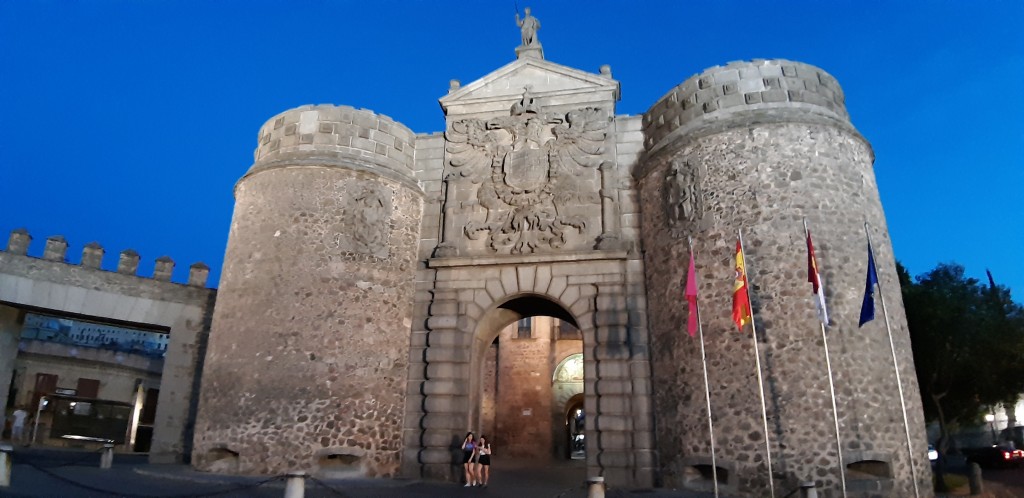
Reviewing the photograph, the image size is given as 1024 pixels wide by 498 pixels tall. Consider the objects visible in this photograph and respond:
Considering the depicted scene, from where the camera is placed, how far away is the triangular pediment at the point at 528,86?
1552cm

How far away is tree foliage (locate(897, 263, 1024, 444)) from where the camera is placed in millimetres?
17031

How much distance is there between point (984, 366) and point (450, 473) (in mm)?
14949

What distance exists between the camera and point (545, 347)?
27.0 m

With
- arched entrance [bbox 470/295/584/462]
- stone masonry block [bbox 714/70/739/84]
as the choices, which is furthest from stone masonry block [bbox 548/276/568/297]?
arched entrance [bbox 470/295/584/462]

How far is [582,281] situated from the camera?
13742 millimetres

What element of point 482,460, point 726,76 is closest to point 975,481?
point 726,76

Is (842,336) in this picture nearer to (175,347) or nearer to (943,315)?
(943,315)

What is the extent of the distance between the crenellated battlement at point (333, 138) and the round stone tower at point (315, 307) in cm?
3

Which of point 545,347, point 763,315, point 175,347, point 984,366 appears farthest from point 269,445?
point 984,366

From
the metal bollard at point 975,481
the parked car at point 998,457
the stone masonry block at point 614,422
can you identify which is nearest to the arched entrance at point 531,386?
the stone masonry block at point 614,422

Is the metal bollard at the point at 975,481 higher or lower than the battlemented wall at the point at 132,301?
lower

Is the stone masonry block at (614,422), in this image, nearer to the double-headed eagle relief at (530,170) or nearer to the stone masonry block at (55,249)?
the double-headed eagle relief at (530,170)

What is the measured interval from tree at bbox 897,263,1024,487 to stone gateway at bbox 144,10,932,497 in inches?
253

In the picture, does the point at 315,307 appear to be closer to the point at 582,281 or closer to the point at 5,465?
the point at 5,465
